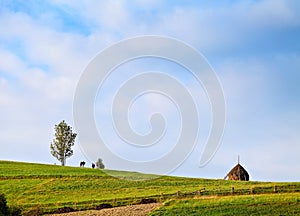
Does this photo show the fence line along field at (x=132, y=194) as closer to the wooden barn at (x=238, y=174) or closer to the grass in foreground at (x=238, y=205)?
the grass in foreground at (x=238, y=205)

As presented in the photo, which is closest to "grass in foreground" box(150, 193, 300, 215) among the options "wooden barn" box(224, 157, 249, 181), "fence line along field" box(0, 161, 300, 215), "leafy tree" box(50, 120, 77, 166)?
"fence line along field" box(0, 161, 300, 215)

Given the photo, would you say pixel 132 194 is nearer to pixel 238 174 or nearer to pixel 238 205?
pixel 238 205

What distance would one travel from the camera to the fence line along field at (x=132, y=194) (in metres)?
46.7

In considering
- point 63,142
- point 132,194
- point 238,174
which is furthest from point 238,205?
point 63,142

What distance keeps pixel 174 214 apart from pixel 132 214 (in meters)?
3.43

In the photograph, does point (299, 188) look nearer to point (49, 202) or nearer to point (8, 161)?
point (49, 202)

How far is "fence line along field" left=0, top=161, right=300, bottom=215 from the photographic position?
46.7 m

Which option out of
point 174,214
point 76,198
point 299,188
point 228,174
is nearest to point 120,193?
point 76,198

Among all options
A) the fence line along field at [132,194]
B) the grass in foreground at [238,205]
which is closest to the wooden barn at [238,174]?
the fence line along field at [132,194]

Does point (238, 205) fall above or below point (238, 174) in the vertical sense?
below

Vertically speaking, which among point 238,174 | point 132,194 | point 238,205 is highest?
point 238,174

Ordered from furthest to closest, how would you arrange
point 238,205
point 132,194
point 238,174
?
point 238,174 → point 132,194 → point 238,205

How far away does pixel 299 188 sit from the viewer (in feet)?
180

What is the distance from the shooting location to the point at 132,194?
55781 millimetres
